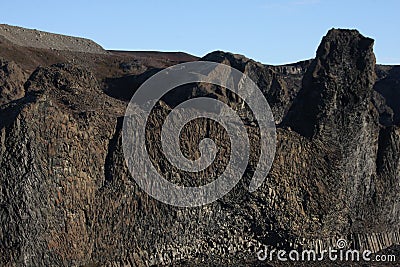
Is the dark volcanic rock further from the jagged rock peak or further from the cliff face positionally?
the jagged rock peak

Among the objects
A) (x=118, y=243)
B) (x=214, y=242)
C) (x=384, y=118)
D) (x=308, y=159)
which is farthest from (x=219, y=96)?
(x=384, y=118)

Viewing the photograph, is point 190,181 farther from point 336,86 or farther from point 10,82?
point 10,82

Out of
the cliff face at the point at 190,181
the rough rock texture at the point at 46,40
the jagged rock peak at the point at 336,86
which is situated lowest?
the cliff face at the point at 190,181

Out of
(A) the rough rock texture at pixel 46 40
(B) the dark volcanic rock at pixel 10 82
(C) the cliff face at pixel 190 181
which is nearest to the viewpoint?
(C) the cliff face at pixel 190 181

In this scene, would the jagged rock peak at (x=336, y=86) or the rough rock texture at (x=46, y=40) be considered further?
the rough rock texture at (x=46, y=40)

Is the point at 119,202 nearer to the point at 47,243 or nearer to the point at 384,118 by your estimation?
the point at 47,243

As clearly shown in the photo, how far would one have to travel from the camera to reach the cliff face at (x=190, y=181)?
16.3 metres

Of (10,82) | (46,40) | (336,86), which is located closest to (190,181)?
(336,86)

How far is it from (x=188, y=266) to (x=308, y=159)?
17.4ft

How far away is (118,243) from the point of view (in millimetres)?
17828

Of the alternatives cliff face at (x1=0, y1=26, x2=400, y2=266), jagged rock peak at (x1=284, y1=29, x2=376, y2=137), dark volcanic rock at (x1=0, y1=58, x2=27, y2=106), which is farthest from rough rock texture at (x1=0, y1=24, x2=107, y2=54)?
jagged rock peak at (x1=284, y1=29, x2=376, y2=137)

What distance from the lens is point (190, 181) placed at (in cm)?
1923

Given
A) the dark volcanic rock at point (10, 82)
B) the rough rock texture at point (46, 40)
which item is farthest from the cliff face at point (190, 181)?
the rough rock texture at point (46, 40)

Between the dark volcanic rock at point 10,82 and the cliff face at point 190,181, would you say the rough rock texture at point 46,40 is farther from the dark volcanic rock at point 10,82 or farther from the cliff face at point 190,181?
the cliff face at point 190,181
